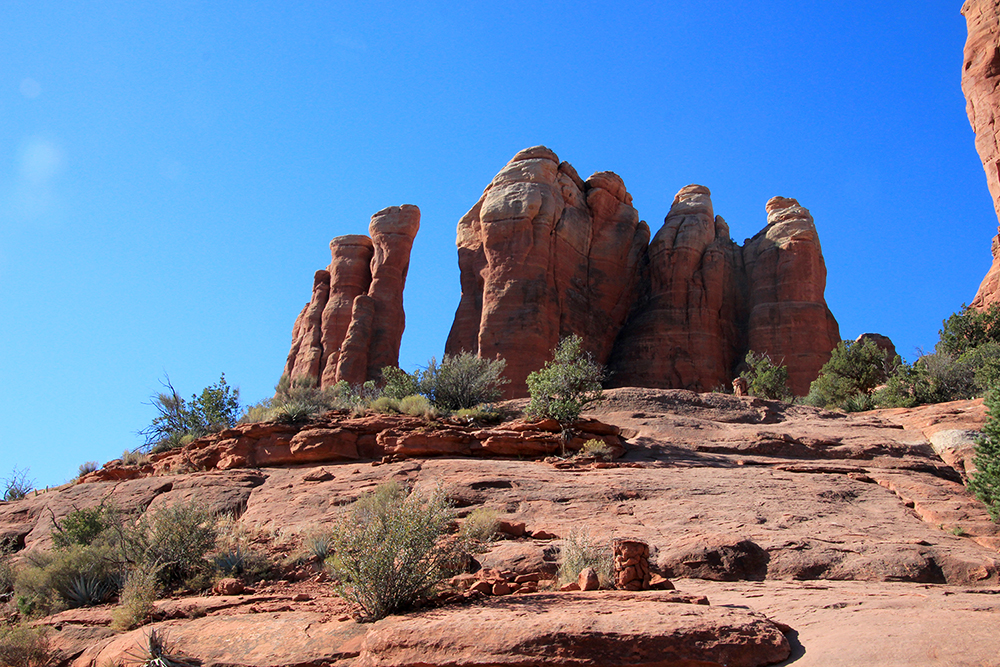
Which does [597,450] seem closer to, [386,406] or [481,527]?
[481,527]

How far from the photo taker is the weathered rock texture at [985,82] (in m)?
26.3

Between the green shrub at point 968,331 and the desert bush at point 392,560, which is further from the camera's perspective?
the green shrub at point 968,331

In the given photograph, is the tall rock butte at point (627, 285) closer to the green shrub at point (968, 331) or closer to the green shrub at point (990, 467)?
the green shrub at point (968, 331)

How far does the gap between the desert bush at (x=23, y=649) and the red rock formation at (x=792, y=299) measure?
30035mm

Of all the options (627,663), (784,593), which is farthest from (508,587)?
(784,593)

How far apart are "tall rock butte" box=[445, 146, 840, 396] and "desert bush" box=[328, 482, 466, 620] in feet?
73.9

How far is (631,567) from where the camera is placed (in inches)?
276

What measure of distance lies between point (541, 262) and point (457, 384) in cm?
1542

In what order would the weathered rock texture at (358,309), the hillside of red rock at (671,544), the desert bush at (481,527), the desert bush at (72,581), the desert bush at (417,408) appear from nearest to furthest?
the hillside of red rock at (671,544)
the desert bush at (72,581)
the desert bush at (481,527)
the desert bush at (417,408)
the weathered rock texture at (358,309)

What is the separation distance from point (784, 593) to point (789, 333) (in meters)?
28.3

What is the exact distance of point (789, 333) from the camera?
33.0 meters

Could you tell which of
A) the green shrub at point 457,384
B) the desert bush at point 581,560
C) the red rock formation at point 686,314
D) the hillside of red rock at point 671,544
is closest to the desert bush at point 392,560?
the hillside of red rock at point 671,544

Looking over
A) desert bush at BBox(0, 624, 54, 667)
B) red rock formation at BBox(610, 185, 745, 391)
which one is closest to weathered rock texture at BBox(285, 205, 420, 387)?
red rock formation at BBox(610, 185, 745, 391)

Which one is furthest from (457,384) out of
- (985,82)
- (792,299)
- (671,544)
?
(985,82)
